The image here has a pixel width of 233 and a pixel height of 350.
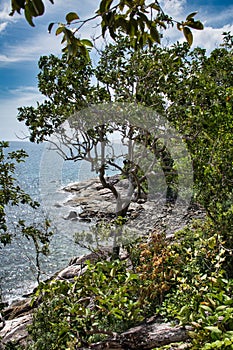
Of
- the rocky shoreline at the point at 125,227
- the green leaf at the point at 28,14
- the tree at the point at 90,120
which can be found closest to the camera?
the green leaf at the point at 28,14

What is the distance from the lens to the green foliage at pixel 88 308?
2.72 metres

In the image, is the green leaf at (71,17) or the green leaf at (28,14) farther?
the green leaf at (71,17)

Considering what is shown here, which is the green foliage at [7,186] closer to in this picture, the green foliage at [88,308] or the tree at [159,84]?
the green foliage at [88,308]

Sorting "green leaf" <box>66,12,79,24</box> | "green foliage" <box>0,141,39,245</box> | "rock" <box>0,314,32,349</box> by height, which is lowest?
"rock" <box>0,314,32,349</box>

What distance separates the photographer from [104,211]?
9766mm

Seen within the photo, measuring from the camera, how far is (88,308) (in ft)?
9.69

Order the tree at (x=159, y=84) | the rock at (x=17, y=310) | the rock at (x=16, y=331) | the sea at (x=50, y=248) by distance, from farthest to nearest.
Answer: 1. the sea at (x=50, y=248)
2. the rock at (x=17, y=310)
3. the tree at (x=159, y=84)
4. the rock at (x=16, y=331)

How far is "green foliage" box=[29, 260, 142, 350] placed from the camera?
2.72 m

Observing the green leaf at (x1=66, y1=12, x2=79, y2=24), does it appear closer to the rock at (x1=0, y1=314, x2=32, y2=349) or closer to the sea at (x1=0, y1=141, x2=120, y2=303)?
the rock at (x1=0, y1=314, x2=32, y2=349)

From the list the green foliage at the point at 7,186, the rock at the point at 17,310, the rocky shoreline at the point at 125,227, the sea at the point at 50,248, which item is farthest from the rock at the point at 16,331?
the green foliage at the point at 7,186

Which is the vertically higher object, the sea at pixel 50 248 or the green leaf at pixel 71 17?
the green leaf at pixel 71 17

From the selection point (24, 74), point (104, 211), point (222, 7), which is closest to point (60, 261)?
point (104, 211)

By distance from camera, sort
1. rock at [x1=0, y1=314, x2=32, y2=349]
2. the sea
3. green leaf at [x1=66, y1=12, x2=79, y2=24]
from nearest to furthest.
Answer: green leaf at [x1=66, y1=12, x2=79, y2=24]
rock at [x1=0, y1=314, x2=32, y2=349]
the sea

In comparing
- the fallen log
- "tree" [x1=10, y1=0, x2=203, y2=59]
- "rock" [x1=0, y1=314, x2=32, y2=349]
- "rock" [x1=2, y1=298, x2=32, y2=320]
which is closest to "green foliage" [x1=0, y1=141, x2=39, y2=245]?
the fallen log
